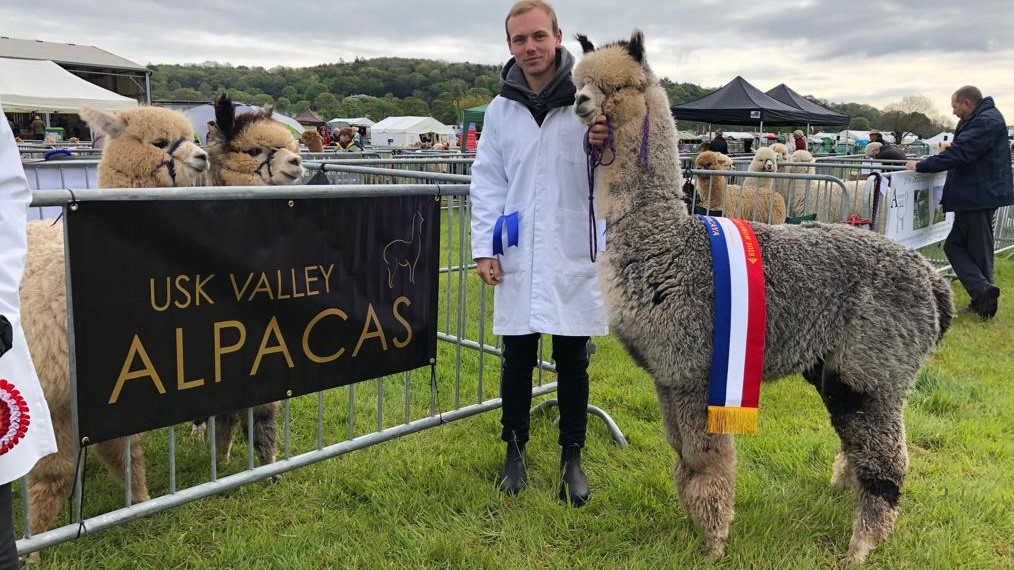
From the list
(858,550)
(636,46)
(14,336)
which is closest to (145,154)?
(14,336)

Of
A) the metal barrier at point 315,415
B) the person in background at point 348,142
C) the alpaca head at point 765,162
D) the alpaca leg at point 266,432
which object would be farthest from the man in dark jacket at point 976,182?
the person in background at point 348,142

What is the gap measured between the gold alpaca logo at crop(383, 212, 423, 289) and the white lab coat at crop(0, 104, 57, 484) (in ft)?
4.83

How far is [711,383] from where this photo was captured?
95.8 inches

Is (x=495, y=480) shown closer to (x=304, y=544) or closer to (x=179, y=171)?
(x=304, y=544)

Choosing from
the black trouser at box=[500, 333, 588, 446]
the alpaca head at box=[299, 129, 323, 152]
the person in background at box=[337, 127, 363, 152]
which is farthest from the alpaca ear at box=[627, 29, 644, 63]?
the person in background at box=[337, 127, 363, 152]

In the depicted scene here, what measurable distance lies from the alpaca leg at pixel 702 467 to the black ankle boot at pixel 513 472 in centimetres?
79

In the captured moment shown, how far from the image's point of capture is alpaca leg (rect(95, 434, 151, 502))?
265 cm

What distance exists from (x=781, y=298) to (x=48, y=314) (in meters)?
2.50

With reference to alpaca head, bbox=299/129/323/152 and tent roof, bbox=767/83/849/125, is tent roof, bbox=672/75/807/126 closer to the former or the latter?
tent roof, bbox=767/83/849/125

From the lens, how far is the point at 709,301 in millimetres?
2439

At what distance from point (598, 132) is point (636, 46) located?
0.32m

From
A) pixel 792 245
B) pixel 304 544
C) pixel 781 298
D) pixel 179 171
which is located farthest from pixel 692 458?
pixel 179 171

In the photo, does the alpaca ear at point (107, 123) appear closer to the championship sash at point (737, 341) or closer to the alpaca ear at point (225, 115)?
the alpaca ear at point (225, 115)

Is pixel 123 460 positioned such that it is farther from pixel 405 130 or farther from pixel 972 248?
pixel 405 130
